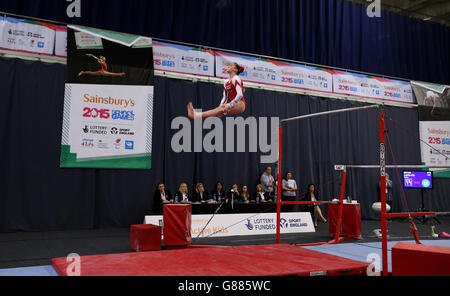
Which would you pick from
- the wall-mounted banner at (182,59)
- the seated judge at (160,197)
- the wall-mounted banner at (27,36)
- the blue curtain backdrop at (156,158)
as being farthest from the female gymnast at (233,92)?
the wall-mounted banner at (27,36)

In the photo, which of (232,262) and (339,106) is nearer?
(232,262)

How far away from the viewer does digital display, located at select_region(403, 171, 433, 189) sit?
8906mm

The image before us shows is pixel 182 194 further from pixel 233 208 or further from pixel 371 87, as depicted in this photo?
pixel 371 87

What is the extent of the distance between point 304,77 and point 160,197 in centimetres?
518

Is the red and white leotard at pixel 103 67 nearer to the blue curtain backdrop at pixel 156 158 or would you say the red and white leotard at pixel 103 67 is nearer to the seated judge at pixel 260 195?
the blue curtain backdrop at pixel 156 158

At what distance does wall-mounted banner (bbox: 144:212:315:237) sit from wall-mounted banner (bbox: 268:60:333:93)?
12.7 feet

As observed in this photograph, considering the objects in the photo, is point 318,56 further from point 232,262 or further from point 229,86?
point 232,262

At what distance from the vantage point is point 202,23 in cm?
888

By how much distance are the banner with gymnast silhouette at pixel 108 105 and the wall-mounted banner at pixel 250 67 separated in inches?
69.5

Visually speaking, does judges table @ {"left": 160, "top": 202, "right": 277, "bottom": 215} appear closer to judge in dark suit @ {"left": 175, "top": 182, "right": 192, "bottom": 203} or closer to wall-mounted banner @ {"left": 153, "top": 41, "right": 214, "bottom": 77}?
judge in dark suit @ {"left": 175, "top": 182, "right": 192, "bottom": 203}

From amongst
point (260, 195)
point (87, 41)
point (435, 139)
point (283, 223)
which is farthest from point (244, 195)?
point (435, 139)

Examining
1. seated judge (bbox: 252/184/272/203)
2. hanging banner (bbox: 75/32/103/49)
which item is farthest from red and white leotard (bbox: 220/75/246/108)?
hanging banner (bbox: 75/32/103/49)
